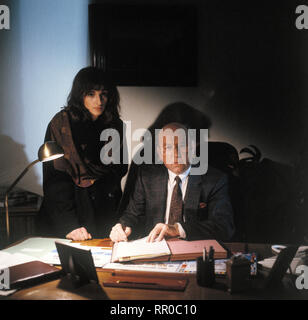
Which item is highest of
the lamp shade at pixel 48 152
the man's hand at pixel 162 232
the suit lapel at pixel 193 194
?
the lamp shade at pixel 48 152

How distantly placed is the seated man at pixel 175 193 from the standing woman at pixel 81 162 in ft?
0.84

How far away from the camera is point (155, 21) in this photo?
2.13 m

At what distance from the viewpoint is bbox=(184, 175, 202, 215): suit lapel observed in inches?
79.2

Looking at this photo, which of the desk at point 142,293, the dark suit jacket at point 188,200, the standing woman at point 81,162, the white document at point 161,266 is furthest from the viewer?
the standing woman at point 81,162

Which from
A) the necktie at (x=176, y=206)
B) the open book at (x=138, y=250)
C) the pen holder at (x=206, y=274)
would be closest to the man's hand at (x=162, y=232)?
the open book at (x=138, y=250)

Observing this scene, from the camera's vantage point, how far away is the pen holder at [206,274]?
1.20m

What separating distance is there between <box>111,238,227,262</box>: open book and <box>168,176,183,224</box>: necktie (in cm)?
47

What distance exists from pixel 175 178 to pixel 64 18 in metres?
1.28

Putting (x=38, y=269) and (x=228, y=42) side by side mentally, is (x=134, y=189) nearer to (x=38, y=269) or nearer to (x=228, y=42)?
(x=38, y=269)

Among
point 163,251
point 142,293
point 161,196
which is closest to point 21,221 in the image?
point 161,196

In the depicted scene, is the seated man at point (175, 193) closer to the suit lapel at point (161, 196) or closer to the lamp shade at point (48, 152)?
the suit lapel at point (161, 196)

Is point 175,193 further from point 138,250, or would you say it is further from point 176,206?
point 138,250

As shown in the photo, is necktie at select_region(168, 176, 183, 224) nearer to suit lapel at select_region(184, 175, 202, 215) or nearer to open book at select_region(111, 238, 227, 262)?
suit lapel at select_region(184, 175, 202, 215)

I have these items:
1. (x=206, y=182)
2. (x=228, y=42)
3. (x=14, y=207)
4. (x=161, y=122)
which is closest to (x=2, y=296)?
(x=14, y=207)
